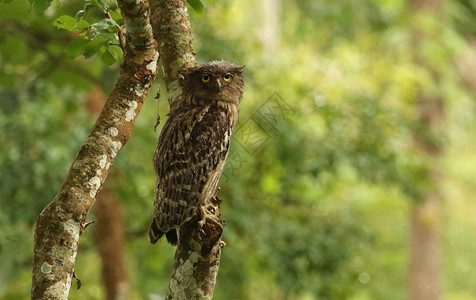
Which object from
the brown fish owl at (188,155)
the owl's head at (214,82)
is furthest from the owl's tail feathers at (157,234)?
the owl's head at (214,82)

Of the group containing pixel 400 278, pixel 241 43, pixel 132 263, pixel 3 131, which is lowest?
pixel 3 131

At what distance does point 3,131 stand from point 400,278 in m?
9.78

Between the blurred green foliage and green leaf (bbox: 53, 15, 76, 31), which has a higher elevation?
the blurred green foliage

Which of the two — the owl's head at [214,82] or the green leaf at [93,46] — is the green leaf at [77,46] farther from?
the owl's head at [214,82]

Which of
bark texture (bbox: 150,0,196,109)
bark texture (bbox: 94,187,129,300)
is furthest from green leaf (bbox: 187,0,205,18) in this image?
bark texture (bbox: 94,187,129,300)

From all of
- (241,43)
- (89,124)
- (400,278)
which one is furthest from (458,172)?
(89,124)

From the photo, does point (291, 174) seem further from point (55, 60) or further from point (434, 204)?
point (434, 204)

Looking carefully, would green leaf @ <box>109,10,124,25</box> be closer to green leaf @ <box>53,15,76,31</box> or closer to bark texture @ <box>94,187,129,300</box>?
green leaf @ <box>53,15,76,31</box>

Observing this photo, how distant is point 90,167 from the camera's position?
8.39 feet

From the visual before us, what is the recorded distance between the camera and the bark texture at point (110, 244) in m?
6.90

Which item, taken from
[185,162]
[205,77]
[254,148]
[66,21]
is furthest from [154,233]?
[254,148]

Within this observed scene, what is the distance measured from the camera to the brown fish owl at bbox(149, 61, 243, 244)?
328 cm

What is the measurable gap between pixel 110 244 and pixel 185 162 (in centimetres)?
383

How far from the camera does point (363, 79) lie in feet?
27.8
